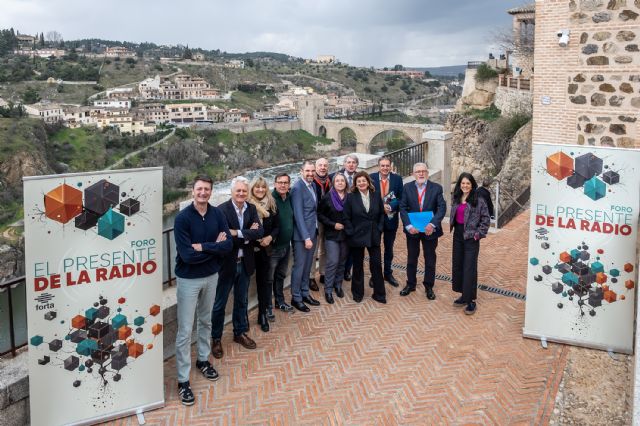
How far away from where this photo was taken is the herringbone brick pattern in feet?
13.0

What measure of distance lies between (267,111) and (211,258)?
10934cm

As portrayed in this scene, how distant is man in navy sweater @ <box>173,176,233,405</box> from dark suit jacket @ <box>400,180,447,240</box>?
105 inches

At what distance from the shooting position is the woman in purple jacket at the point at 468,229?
5621 millimetres

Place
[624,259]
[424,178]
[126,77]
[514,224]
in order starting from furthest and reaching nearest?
[126,77], [514,224], [424,178], [624,259]

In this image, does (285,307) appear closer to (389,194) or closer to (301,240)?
(301,240)

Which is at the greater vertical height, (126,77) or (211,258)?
(126,77)

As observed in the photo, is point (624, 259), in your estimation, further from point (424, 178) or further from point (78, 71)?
point (78, 71)

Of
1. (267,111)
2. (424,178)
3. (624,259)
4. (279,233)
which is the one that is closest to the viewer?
(624,259)

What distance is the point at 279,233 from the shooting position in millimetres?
5422

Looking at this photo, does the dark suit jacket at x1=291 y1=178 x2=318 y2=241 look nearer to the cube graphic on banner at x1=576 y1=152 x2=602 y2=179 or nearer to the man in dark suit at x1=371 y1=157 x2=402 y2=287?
the man in dark suit at x1=371 y1=157 x2=402 y2=287

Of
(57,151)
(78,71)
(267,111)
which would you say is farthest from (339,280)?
(78,71)

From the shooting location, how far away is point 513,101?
26.3 meters

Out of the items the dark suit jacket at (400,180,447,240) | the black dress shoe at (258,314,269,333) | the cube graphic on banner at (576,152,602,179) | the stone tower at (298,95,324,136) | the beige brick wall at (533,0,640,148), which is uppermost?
the stone tower at (298,95,324,136)

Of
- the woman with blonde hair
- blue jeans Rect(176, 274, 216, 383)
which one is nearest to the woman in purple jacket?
the woman with blonde hair
